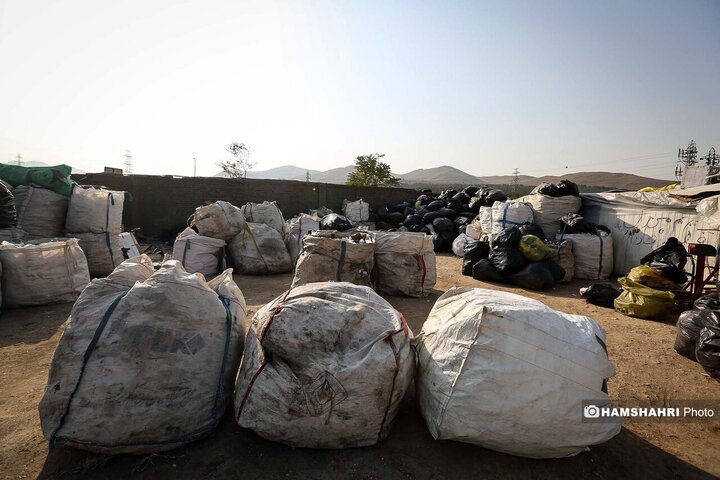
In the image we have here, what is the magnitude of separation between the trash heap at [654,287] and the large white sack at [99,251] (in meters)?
5.92

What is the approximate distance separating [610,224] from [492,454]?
5.43 meters

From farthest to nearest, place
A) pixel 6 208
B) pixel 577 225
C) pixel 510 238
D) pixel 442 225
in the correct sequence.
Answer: pixel 442 225, pixel 577 225, pixel 510 238, pixel 6 208

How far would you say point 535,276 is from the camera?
430 centimetres

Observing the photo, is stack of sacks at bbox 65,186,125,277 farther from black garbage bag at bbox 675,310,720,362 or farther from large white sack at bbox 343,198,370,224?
large white sack at bbox 343,198,370,224

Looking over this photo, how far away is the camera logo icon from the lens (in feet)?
4.19

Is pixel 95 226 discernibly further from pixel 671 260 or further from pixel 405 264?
pixel 671 260

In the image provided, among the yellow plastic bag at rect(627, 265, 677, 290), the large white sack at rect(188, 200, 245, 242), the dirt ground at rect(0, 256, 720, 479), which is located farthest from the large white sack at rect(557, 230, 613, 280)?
the large white sack at rect(188, 200, 245, 242)

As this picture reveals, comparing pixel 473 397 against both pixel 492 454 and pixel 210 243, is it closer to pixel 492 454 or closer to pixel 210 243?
pixel 492 454

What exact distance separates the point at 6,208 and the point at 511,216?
261 inches

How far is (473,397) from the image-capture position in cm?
128

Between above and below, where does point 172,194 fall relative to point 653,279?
above

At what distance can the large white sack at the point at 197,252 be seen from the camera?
4.34 metres

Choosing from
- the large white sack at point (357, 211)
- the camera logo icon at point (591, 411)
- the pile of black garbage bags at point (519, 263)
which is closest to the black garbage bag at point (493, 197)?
the pile of black garbage bags at point (519, 263)

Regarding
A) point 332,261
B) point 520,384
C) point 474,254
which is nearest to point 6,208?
point 332,261
